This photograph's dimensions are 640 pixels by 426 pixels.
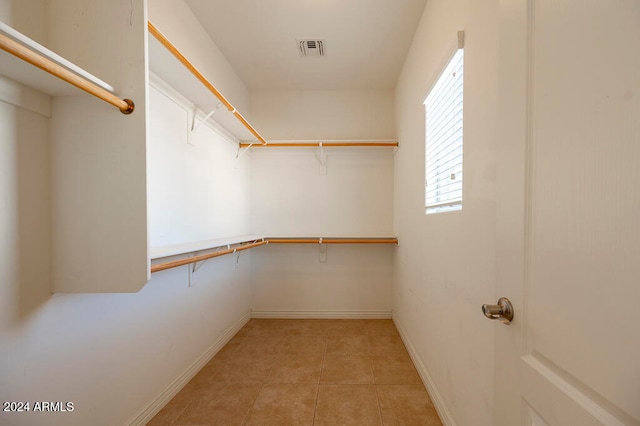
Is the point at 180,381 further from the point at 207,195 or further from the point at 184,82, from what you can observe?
the point at 184,82

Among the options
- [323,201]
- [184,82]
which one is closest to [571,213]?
[184,82]

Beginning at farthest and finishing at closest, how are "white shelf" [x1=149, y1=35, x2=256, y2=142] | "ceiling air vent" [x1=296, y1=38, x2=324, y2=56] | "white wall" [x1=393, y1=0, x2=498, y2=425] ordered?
1. "ceiling air vent" [x1=296, y1=38, x2=324, y2=56]
2. "white shelf" [x1=149, y1=35, x2=256, y2=142]
3. "white wall" [x1=393, y1=0, x2=498, y2=425]

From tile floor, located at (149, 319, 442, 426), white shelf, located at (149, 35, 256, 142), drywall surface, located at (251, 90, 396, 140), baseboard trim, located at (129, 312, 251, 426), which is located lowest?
tile floor, located at (149, 319, 442, 426)

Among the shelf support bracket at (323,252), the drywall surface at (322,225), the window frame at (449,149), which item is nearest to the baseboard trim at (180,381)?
the drywall surface at (322,225)

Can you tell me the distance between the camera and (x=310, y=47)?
8.10 ft

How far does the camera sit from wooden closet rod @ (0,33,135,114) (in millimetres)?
678

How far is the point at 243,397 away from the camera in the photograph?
1809mm

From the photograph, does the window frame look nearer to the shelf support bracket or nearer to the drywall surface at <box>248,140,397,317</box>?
the drywall surface at <box>248,140,397,317</box>

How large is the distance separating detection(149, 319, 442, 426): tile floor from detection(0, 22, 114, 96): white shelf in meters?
1.78

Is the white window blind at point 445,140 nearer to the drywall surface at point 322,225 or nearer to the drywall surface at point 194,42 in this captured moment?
the drywall surface at point 322,225

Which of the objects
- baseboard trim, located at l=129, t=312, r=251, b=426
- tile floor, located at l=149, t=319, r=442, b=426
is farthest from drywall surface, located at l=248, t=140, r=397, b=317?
baseboard trim, located at l=129, t=312, r=251, b=426

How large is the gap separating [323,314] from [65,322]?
8.19 ft

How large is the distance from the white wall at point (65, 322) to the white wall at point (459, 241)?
5.29ft

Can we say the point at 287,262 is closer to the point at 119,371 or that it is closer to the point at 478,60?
the point at 119,371
